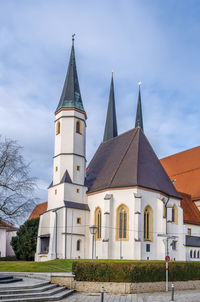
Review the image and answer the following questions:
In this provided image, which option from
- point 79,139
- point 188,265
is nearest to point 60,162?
point 79,139

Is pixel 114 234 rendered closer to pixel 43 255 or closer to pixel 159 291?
pixel 43 255

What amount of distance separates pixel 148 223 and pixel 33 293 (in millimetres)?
19761

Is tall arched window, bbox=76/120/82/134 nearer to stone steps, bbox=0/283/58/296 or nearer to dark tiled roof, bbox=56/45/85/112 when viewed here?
dark tiled roof, bbox=56/45/85/112

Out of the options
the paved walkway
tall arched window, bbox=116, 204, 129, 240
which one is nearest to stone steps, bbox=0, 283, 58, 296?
the paved walkway

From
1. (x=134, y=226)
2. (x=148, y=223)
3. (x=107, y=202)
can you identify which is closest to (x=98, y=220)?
(x=107, y=202)

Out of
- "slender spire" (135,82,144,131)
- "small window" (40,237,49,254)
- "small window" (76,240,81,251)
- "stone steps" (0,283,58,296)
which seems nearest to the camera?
"stone steps" (0,283,58,296)

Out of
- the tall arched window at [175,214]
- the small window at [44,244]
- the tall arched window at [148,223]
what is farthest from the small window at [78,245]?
the tall arched window at [175,214]

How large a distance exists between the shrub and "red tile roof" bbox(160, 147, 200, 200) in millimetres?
21067

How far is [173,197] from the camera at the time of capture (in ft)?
125

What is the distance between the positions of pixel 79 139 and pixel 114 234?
1111 cm

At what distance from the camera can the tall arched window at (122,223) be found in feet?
112

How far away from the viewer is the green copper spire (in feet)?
132

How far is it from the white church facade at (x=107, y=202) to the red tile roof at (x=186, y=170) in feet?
28.7

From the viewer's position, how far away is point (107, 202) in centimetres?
3494
